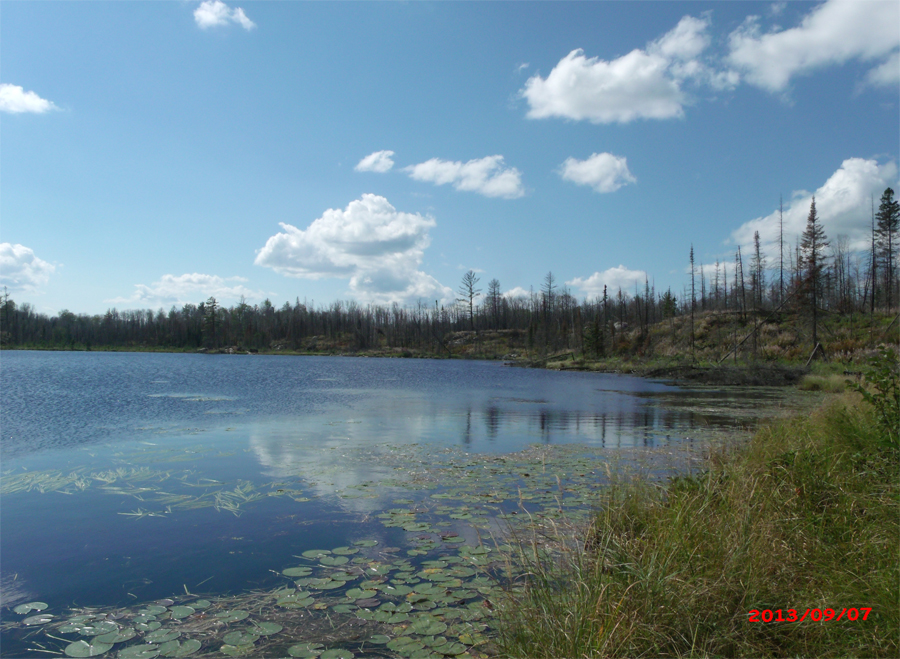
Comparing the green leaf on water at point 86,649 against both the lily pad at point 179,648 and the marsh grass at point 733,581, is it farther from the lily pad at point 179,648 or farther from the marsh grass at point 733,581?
the marsh grass at point 733,581

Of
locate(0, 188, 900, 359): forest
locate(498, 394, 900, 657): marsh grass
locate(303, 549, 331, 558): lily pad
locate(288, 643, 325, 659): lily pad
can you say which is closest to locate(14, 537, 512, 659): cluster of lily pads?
locate(288, 643, 325, 659): lily pad

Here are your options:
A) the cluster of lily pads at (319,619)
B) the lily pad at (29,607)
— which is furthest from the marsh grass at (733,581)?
the lily pad at (29,607)

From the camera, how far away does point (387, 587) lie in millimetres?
5754

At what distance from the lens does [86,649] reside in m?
4.65

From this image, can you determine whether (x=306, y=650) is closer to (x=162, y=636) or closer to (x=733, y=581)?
(x=162, y=636)

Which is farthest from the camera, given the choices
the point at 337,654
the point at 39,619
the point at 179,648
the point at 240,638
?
the point at 39,619

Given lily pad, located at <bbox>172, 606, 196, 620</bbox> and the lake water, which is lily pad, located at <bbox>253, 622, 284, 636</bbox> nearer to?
the lake water

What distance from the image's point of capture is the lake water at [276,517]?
5059 millimetres

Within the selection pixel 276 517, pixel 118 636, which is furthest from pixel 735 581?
pixel 276 517

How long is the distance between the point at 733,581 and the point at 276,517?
661cm

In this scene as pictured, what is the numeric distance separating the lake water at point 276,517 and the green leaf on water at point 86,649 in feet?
0.10

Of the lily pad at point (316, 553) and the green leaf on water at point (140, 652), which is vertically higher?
the green leaf on water at point (140, 652)

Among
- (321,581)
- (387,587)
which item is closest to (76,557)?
(321,581)
